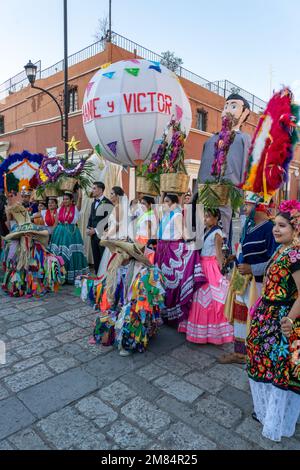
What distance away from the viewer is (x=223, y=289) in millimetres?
3660

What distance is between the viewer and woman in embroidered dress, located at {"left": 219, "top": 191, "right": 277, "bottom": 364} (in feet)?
9.22

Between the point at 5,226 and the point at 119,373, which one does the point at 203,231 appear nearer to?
the point at 119,373

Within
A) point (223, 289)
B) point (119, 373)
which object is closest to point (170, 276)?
point (223, 289)

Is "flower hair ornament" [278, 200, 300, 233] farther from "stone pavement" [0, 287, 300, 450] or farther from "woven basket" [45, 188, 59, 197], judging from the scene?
"woven basket" [45, 188, 59, 197]

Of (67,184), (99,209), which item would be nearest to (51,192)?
(67,184)

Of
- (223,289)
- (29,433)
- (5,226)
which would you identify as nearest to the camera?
(29,433)

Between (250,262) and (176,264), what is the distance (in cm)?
119

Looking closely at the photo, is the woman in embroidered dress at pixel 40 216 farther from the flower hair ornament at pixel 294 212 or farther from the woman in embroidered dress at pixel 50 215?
the flower hair ornament at pixel 294 212

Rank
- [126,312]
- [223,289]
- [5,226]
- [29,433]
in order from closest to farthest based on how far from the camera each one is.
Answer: [29,433]
[126,312]
[223,289]
[5,226]

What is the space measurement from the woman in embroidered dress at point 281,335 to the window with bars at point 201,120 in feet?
50.7

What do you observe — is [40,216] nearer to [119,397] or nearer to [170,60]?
[119,397]

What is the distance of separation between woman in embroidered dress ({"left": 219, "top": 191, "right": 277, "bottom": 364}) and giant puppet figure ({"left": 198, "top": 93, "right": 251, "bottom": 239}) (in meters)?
0.67

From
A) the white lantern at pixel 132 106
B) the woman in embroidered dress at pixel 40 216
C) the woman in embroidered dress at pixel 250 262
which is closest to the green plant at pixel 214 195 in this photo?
the woman in embroidered dress at pixel 250 262
